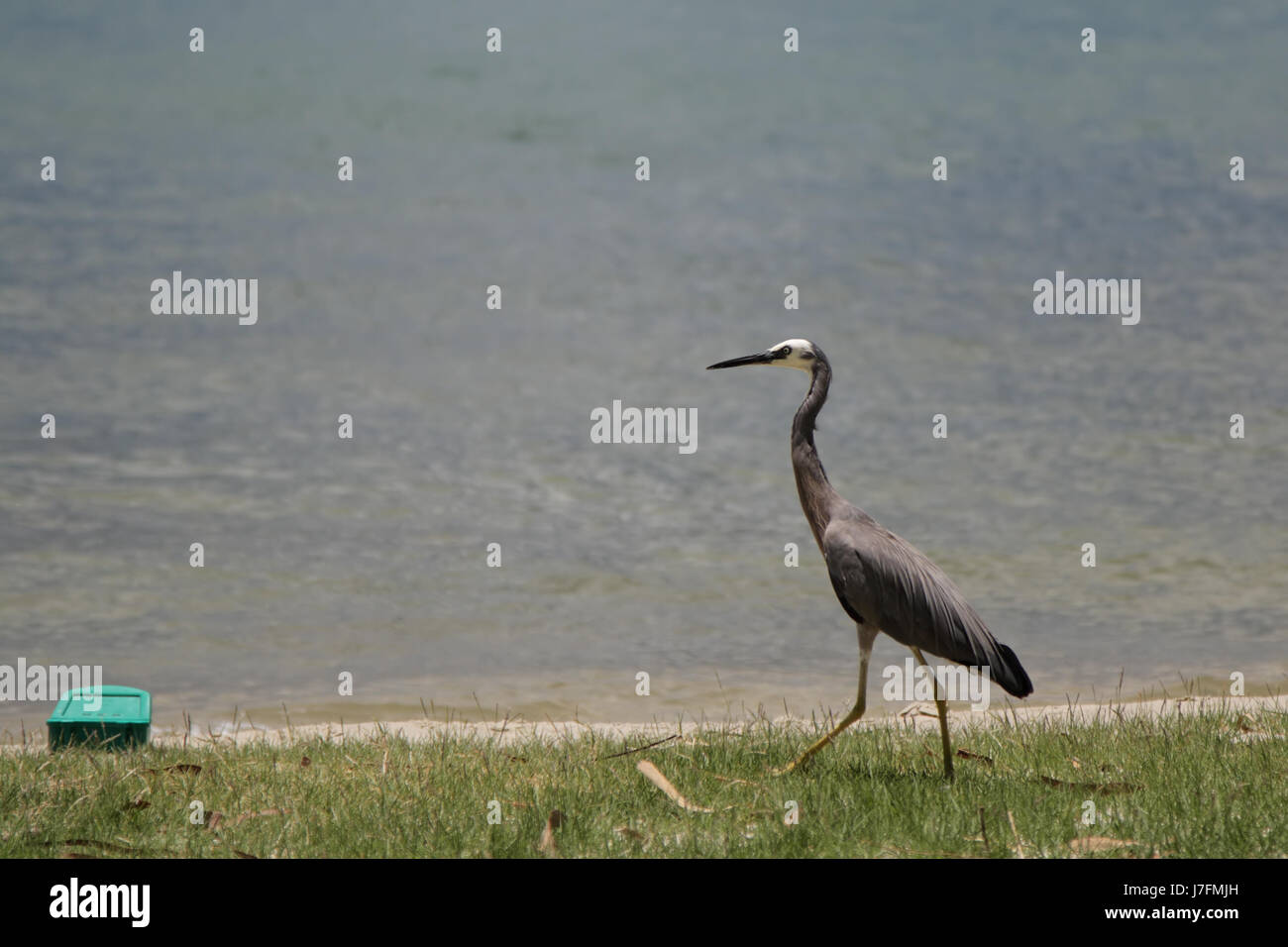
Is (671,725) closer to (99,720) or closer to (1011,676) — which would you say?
(1011,676)

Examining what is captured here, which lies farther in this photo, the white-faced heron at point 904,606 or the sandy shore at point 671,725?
the sandy shore at point 671,725

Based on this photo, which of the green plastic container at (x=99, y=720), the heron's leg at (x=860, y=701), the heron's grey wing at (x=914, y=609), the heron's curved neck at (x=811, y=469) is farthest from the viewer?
the green plastic container at (x=99, y=720)

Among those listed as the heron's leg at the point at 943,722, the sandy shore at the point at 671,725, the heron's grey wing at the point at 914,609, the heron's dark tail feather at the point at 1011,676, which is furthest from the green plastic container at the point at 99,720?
the heron's dark tail feather at the point at 1011,676

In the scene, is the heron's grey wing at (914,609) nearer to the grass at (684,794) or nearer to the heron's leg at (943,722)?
the heron's leg at (943,722)

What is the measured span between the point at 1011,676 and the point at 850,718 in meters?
0.83

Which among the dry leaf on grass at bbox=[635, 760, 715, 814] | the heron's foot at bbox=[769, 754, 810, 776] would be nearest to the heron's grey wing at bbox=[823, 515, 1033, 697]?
the heron's foot at bbox=[769, 754, 810, 776]

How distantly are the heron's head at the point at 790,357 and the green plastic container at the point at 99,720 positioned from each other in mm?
3978

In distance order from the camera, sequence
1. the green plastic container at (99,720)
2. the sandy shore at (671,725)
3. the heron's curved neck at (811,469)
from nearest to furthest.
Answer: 1. the heron's curved neck at (811,469)
2. the green plastic container at (99,720)
3. the sandy shore at (671,725)

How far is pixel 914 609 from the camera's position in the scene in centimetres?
588

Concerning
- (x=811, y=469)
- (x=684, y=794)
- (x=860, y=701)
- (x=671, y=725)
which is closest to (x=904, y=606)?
(x=860, y=701)

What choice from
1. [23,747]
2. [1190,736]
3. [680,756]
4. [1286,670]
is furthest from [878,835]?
[1286,670]

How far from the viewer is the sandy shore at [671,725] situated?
279 inches

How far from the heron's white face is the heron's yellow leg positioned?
5.31ft

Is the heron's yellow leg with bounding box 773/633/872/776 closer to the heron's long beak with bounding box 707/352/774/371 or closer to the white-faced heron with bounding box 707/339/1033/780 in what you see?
the white-faced heron with bounding box 707/339/1033/780
